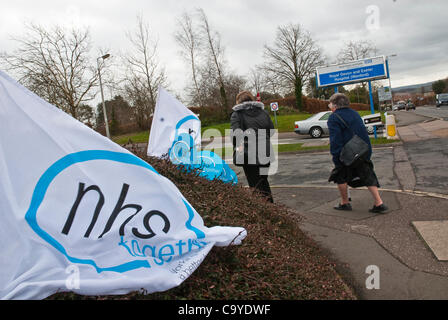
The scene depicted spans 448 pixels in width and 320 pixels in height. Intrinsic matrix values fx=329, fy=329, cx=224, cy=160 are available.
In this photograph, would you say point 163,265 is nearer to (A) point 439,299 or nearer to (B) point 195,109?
(A) point 439,299

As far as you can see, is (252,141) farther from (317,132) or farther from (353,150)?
(317,132)

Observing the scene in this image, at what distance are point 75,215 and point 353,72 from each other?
1384cm

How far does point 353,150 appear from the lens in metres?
4.43

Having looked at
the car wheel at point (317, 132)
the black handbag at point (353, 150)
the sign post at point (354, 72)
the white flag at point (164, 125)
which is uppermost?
the sign post at point (354, 72)

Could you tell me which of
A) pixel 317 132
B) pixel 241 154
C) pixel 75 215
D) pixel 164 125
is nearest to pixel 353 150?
pixel 241 154

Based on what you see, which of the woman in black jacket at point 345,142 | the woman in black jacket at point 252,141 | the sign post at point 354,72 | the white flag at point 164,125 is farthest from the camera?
the sign post at point 354,72

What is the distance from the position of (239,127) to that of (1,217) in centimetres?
310

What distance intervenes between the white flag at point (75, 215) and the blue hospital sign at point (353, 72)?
1339cm

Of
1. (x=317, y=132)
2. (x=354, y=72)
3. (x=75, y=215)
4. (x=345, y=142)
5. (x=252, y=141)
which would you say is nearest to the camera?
(x=75, y=215)

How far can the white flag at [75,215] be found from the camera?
1.72 metres

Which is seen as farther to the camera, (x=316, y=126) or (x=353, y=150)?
(x=316, y=126)

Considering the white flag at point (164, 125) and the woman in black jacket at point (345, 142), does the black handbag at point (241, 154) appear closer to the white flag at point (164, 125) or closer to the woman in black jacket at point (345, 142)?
the white flag at point (164, 125)

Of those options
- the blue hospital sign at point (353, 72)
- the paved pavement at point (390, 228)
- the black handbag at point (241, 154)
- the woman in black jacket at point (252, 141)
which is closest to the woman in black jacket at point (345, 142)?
the paved pavement at point (390, 228)

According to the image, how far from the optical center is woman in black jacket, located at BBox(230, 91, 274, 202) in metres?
4.34
